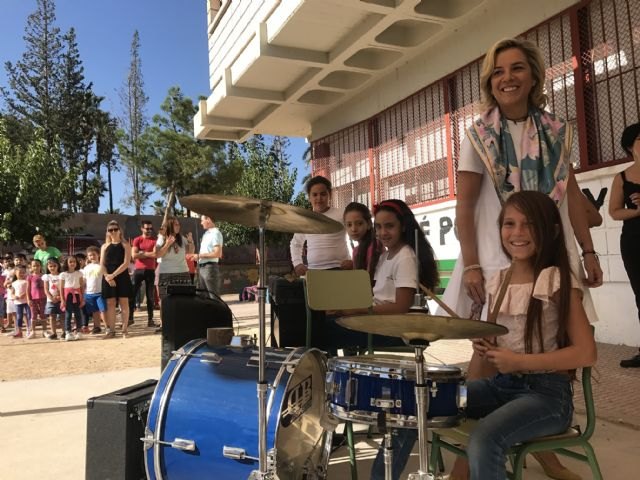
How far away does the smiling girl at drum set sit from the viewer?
1.77 meters

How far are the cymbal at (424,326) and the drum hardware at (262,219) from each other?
0.66 m

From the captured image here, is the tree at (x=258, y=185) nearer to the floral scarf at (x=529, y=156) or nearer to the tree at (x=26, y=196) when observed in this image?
the tree at (x=26, y=196)

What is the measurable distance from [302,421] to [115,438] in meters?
0.87

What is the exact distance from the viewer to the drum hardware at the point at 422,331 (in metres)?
1.46

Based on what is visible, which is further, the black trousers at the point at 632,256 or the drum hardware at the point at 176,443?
the black trousers at the point at 632,256

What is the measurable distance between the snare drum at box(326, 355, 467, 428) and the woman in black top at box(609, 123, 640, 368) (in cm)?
327

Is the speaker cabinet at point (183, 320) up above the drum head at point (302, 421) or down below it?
above

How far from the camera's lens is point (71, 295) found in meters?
8.36

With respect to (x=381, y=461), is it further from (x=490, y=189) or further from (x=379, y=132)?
(x=379, y=132)

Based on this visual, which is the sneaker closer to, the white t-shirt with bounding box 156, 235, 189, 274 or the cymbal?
the cymbal

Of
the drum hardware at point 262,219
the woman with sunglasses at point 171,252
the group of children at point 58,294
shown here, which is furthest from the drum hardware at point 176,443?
the group of children at point 58,294

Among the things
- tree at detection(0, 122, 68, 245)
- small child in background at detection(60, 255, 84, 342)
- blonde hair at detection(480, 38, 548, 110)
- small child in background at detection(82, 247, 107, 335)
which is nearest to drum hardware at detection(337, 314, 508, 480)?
blonde hair at detection(480, 38, 548, 110)

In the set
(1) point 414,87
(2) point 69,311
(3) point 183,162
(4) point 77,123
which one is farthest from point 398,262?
(4) point 77,123

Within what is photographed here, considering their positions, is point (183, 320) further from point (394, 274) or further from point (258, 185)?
point (258, 185)
